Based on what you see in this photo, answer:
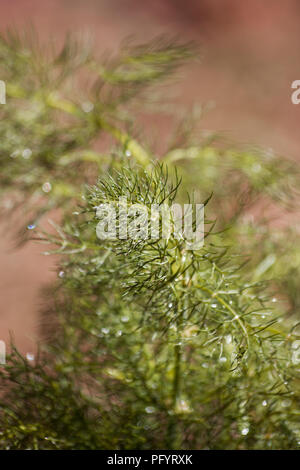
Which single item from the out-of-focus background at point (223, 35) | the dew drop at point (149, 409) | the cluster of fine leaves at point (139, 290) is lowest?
the dew drop at point (149, 409)

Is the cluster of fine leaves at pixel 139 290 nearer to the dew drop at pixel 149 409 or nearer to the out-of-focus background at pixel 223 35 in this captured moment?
the dew drop at pixel 149 409

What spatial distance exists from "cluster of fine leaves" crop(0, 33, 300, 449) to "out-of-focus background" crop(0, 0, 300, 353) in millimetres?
592

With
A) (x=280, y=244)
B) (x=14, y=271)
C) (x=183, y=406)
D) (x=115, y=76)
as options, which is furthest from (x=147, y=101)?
(x=14, y=271)

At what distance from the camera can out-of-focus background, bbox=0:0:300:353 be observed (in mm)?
1101

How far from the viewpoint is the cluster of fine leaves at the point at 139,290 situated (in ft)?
1.02

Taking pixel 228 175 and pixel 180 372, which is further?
pixel 228 175

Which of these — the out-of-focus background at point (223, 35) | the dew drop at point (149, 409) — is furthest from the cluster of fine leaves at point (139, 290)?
the out-of-focus background at point (223, 35)

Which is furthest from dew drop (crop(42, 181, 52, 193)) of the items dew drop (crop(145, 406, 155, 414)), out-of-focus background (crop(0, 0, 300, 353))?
out-of-focus background (crop(0, 0, 300, 353))

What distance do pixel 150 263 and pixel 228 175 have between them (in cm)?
27

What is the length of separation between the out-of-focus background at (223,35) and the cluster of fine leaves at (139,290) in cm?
59

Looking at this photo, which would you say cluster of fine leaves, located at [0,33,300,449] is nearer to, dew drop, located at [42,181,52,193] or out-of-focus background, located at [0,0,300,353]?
dew drop, located at [42,181,52,193]

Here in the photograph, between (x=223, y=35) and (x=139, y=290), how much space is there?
3.24ft

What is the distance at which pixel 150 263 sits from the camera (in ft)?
0.95
